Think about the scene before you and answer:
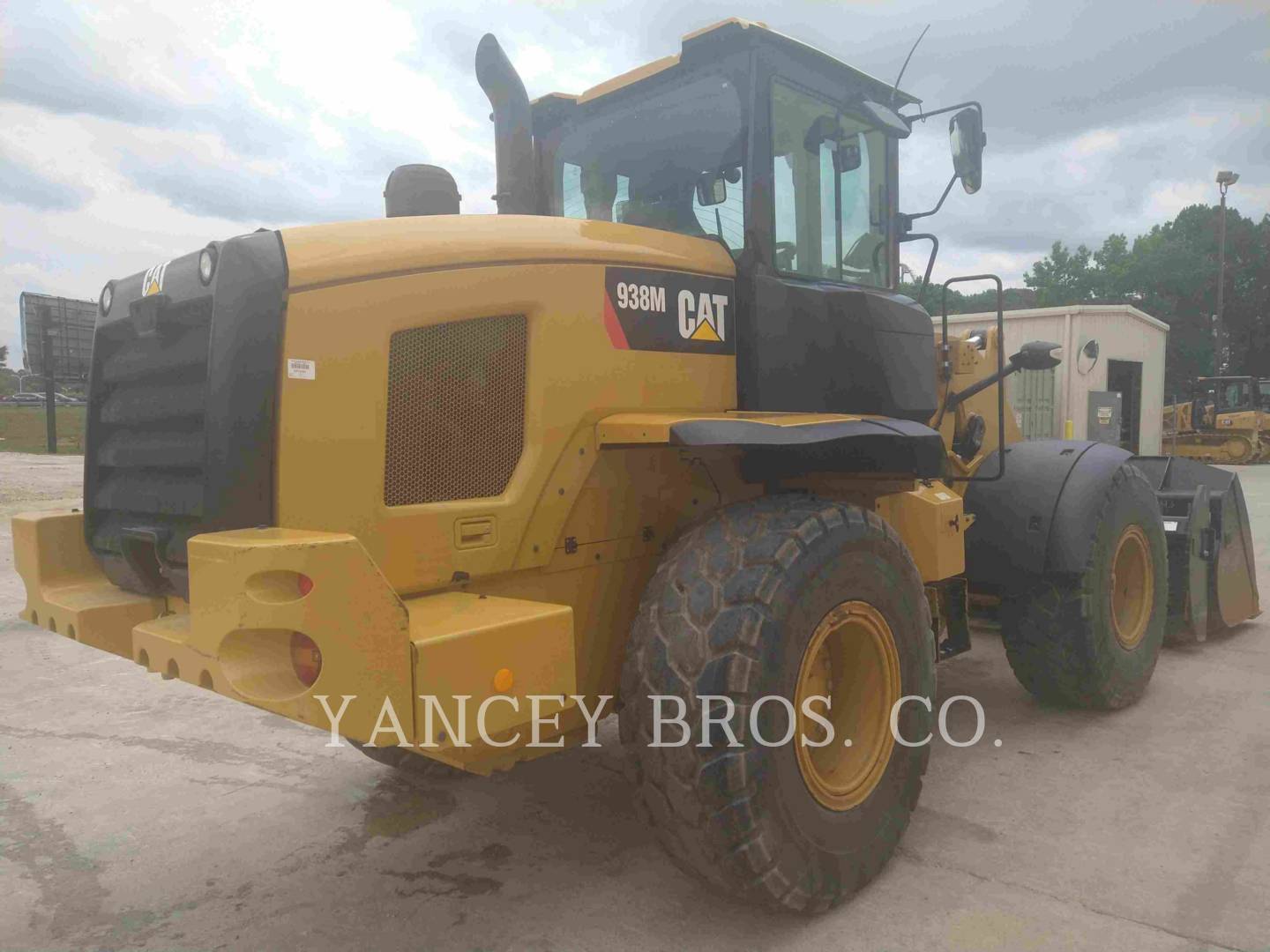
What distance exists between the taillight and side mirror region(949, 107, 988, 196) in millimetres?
3241

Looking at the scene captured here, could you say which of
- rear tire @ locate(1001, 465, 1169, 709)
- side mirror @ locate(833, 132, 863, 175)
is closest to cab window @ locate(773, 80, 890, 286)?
side mirror @ locate(833, 132, 863, 175)

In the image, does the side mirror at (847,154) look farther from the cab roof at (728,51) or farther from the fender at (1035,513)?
the fender at (1035,513)

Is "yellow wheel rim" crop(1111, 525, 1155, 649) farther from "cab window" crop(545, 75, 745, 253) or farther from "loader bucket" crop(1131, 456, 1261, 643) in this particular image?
"cab window" crop(545, 75, 745, 253)

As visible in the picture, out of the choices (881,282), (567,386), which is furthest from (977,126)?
(567,386)

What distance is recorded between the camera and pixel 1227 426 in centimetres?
2641

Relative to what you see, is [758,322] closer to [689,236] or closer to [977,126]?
[689,236]

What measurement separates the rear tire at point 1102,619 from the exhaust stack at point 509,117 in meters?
3.00

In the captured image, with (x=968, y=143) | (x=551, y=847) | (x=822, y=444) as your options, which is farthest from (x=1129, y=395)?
(x=551, y=847)

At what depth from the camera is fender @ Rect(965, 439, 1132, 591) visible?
4.44 metres

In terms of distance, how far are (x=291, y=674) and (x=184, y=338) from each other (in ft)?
3.63

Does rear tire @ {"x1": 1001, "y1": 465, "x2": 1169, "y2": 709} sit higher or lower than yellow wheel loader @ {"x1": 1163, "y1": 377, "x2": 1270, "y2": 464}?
lower

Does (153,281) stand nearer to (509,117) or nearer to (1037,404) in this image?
(509,117)

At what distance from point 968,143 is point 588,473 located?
2.29 metres

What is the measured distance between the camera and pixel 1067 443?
4.91 meters
